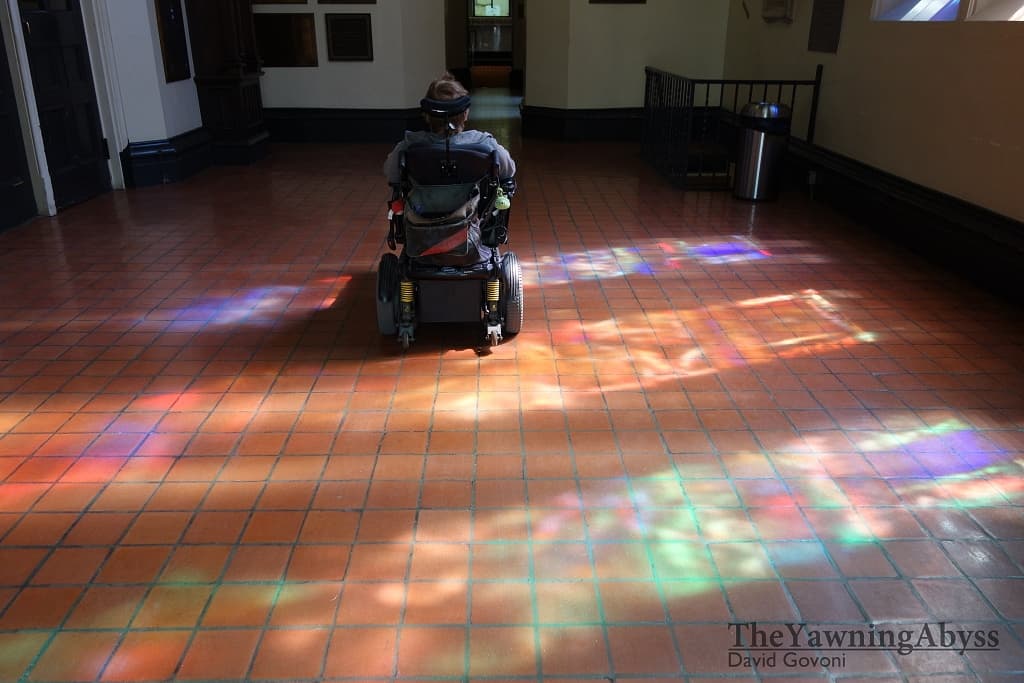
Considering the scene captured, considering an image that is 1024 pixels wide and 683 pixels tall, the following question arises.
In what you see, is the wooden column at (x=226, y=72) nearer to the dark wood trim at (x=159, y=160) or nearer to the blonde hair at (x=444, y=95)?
the dark wood trim at (x=159, y=160)

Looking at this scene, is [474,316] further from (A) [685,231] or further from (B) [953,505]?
(A) [685,231]

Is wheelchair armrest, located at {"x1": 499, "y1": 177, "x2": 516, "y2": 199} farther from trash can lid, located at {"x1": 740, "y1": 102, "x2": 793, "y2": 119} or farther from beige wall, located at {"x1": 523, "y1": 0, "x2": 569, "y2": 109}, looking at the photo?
beige wall, located at {"x1": 523, "y1": 0, "x2": 569, "y2": 109}

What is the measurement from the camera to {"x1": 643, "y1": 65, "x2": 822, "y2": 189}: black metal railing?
786 centimetres

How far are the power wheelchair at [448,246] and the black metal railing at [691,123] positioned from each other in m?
4.32

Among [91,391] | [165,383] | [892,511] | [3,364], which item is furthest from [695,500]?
[3,364]

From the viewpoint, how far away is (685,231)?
6.53 m

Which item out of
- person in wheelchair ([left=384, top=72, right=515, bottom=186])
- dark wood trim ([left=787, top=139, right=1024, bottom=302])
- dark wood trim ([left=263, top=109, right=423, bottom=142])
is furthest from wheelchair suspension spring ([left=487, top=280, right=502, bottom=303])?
→ dark wood trim ([left=263, top=109, right=423, bottom=142])

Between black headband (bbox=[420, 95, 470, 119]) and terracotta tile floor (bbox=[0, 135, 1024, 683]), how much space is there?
1221 mm

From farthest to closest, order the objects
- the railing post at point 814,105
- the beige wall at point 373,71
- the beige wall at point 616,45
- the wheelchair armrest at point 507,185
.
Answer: the beige wall at point 616,45 → the beige wall at point 373,71 → the railing post at point 814,105 → the wheelchair armrest at point 507,185

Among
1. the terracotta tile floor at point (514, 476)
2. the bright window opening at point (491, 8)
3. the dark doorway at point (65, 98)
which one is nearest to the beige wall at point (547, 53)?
the dark doorway at point (65, 98)

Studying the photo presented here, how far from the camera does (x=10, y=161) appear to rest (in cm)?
652

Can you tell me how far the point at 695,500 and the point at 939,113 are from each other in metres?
4.34

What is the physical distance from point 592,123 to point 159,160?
563 cm

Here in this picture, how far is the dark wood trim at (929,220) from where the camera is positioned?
16.1ft
